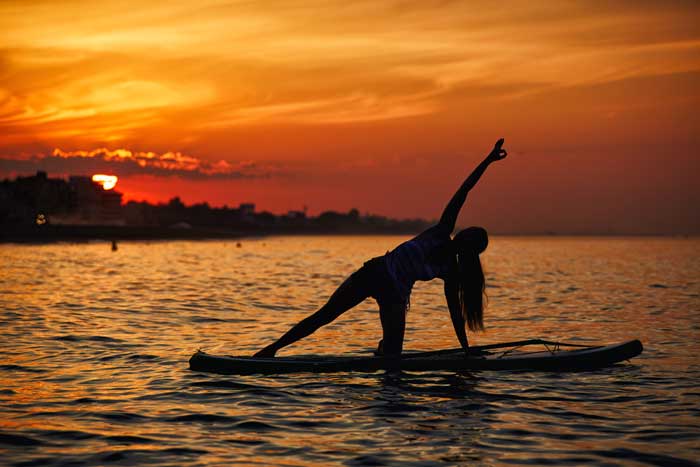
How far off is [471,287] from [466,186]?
→ 1484 millimetres

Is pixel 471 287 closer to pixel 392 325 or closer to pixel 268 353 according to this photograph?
pixel 392 325

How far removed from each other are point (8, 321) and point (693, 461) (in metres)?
16.3

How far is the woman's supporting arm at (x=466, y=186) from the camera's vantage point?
31.9 feet

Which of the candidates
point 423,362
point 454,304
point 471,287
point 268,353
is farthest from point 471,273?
point 268,353

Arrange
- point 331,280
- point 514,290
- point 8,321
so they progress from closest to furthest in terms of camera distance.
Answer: point 8,321 < point 514,290 < point 331,280

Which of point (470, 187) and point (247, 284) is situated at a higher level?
point (470, 187)

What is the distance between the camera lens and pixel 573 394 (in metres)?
10.3

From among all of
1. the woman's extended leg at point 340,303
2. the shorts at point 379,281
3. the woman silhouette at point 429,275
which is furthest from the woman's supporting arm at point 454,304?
the woman's extended leg at point 340,303

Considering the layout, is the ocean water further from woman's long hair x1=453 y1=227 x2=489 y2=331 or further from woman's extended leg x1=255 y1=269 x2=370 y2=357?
woman's long hair x1=453 y1=227 x2=489 y2=331

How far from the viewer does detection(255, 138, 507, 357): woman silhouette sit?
1025cm

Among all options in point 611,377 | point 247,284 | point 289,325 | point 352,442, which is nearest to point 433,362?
point 611,377

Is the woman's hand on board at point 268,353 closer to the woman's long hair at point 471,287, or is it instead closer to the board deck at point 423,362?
the board deck at point 423,362

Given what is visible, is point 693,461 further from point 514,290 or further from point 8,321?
point 514,290

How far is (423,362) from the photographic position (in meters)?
11.3
